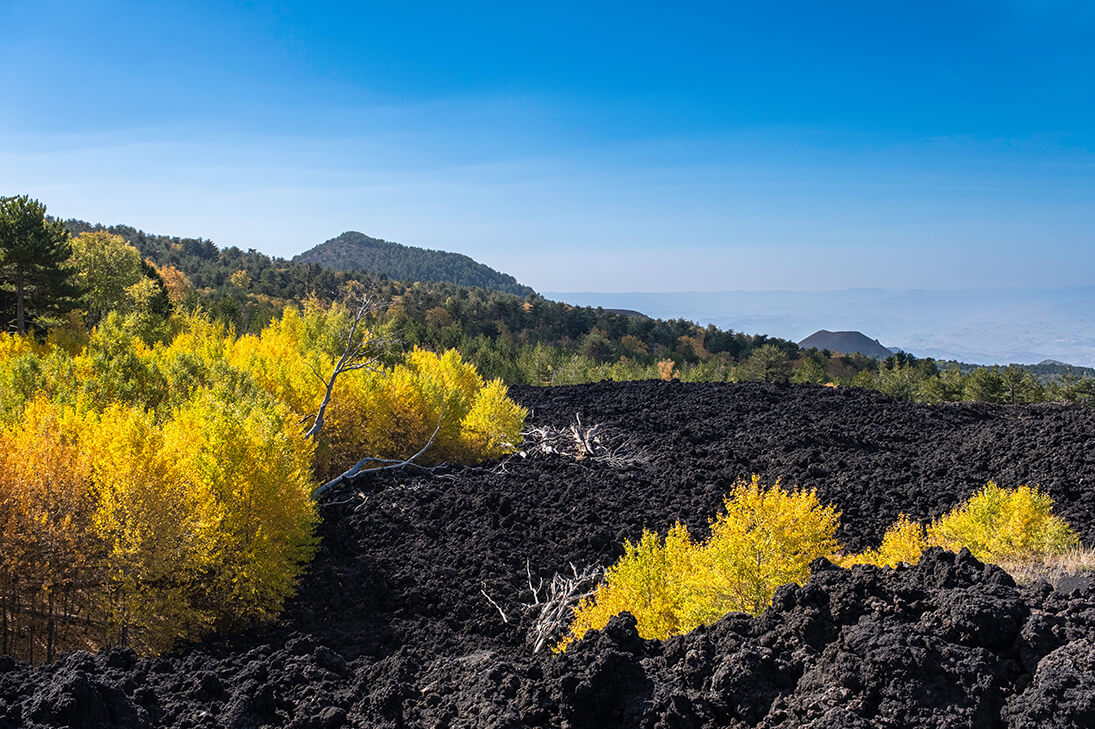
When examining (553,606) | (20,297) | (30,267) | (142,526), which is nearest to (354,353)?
(142,526)

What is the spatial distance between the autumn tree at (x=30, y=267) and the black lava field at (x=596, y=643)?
76.6 ft

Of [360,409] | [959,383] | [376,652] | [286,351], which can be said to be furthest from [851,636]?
[959,383]

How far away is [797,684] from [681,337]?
127 m

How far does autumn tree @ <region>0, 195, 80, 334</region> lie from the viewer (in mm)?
31734

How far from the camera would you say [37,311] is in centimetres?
3694

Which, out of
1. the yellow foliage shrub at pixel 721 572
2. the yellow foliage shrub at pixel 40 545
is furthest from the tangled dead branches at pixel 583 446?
the yellow foliage shrub at pixel 40 545

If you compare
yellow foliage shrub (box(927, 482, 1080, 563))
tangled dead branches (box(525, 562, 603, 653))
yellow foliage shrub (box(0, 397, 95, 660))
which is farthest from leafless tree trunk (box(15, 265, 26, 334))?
yellow foliage shrub (box(927, 482, 1080, 563))

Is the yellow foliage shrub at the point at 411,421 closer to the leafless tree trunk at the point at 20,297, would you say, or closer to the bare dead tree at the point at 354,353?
the bare dead tree at the point at 354,353

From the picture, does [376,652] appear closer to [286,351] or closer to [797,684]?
[797,684]

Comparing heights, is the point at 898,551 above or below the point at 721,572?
below

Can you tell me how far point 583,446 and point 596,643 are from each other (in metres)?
21.3

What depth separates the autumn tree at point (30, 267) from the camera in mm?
31734

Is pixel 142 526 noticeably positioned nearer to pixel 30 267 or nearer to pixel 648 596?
pixel 648 596

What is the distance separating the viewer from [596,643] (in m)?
8.47
